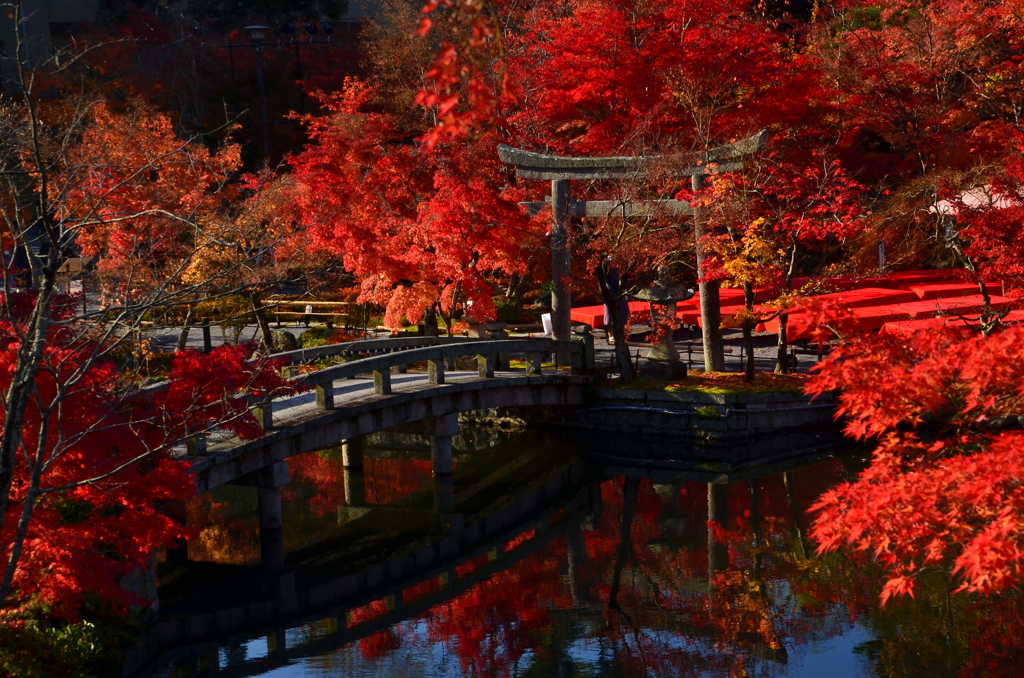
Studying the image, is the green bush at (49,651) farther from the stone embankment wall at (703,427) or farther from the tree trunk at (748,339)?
the tree trunk at (748,339)

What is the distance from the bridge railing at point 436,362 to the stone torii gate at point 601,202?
0.67 metres

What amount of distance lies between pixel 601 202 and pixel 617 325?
2.34 m

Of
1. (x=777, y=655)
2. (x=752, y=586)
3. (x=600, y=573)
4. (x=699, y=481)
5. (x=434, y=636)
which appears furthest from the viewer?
(x=699, y=481)

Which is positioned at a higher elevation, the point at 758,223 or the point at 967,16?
the point at 967,16

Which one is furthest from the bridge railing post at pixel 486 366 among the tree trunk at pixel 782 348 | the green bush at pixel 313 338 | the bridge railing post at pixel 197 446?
the bridge railing post at pixel 197 446

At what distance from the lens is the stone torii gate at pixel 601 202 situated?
1905 cm

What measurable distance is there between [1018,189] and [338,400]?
12159mm

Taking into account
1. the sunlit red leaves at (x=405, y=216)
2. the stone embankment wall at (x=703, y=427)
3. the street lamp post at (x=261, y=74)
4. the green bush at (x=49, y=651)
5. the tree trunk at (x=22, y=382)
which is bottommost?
the green bush at (x=49, y=651)

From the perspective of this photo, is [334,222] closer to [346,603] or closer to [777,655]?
[346,603]

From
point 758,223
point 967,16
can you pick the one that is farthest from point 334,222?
point 967,16

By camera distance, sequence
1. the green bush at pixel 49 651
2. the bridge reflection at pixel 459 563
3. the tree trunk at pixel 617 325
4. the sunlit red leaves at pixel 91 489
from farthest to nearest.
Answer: the tree trunk at pixel 617 325 → the bridge reflection at pixel 459 563 → the sunlit red leaves at pixel 91 489 → the green bush at pixel 49 651

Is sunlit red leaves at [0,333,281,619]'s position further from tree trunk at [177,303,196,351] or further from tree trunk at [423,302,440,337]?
tree trunk at [423,302,440,337]

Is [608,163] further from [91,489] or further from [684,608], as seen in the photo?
[91,489]

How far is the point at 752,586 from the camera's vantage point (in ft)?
43.1
